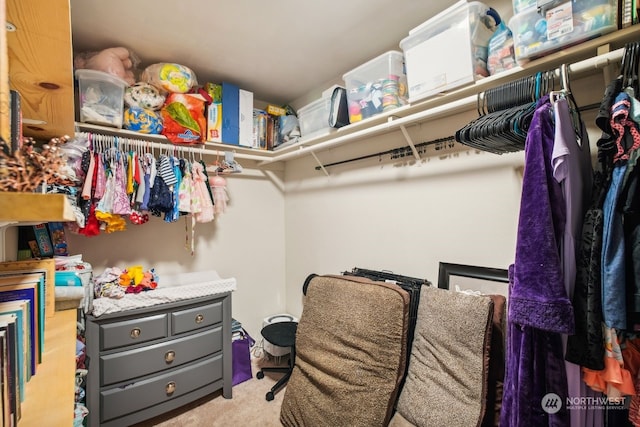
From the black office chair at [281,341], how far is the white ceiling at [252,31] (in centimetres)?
209

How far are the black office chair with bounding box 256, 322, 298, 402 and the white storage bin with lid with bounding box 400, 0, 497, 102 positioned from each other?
1.83m

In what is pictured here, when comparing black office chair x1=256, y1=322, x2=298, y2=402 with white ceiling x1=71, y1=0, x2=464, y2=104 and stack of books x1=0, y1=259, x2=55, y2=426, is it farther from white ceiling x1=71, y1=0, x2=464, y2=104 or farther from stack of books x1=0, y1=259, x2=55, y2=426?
white ceiling x1=71, y1=0, x2=464, y2=104

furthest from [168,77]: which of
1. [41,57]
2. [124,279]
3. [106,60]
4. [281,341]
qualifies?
[281,341]

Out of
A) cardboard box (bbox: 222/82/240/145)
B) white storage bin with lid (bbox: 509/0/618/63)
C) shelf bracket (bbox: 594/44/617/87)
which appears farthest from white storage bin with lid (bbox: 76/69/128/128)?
shelf bracket (bbox: 594/44/617/87)

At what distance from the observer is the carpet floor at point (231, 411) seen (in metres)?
1.84

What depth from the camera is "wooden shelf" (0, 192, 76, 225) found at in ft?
1.25

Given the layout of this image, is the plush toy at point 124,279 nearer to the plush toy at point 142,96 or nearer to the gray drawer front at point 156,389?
the gray drawer front at point 156,389

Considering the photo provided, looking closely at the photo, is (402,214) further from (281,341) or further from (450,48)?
(281,341)

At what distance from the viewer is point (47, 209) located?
397 millimetres

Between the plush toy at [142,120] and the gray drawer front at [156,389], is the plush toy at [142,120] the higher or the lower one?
the higher one

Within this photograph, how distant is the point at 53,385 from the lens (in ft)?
2.54

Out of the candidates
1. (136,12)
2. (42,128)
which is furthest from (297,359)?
(136,12)

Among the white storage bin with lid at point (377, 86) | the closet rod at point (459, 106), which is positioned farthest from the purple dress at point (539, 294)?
the white storage bin with lid at point (377, 86)

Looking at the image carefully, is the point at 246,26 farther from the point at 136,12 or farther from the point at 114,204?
the point at 114,204
